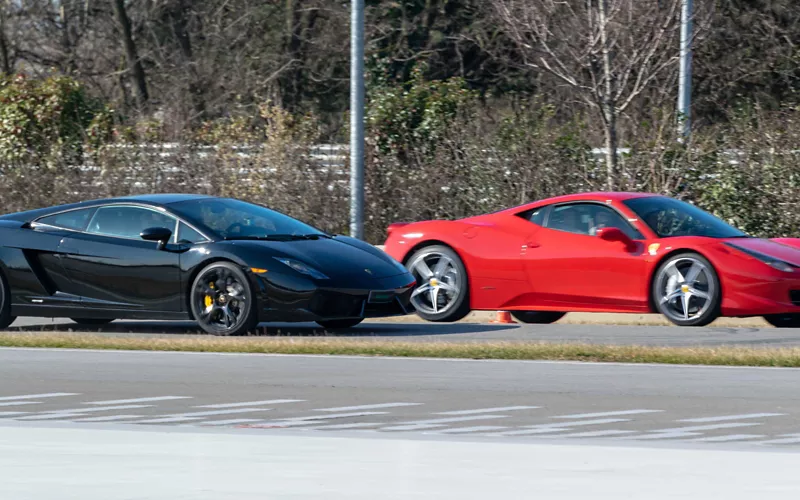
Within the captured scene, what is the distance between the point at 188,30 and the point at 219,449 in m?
32.8

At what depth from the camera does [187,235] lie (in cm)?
1250

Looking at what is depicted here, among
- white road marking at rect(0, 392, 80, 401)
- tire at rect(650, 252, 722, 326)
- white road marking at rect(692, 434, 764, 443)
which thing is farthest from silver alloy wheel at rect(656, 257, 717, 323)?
white road marking at rect(0, 392, 80, 401)

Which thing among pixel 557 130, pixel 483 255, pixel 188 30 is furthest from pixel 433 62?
pixel 483 255

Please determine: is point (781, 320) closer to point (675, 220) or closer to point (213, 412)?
point (675, 220)

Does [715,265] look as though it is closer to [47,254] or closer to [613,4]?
[47,254]

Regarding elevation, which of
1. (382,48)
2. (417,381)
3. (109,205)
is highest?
(382,48)

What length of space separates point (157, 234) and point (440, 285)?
287cm

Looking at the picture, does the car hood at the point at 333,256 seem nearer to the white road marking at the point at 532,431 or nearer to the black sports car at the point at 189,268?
the black sports car at the point at 189,268

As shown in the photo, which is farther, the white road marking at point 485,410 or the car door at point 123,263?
the car door at point 123,263

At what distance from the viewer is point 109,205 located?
1288cm

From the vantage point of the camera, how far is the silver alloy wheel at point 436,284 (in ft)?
45.1

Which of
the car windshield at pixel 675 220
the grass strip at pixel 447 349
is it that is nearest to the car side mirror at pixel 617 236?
the car windshield at pixel 675 220

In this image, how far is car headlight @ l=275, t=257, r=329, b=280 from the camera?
12.0 metres

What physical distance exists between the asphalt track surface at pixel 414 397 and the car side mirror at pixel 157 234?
6.12ft
